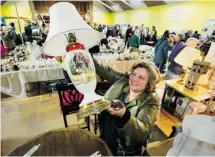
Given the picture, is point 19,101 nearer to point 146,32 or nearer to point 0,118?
point 0,118

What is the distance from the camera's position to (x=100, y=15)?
448 inches

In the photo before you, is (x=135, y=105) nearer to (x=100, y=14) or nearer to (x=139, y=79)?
(x=139, y=79)

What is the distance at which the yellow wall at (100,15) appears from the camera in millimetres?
11297

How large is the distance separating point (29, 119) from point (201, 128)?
2420mm

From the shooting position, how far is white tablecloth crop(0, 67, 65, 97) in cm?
279

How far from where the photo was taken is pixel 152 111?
3.37ft

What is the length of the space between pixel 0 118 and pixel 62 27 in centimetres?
243

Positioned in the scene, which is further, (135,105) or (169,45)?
(169,45)

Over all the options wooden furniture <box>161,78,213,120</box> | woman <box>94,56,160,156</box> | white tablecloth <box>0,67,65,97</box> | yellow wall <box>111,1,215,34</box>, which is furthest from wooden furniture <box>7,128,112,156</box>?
yellow wall <box>111,1,215,34</box>

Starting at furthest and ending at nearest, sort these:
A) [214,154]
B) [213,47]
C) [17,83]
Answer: [17,83] → [213,47] → [214,154]

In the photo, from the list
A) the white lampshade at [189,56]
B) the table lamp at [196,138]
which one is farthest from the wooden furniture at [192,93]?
the table lamp at [196,138]

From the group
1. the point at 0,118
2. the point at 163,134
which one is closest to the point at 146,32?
the point at 163,134

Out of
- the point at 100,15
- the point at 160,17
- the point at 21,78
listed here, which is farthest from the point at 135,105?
the point at 100,15

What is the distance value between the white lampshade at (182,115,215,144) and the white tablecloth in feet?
9.03
